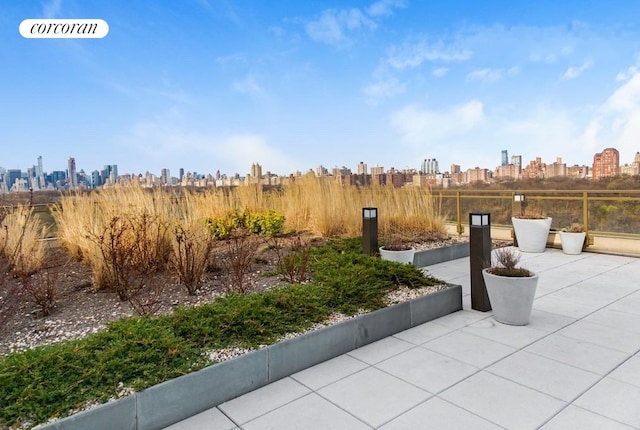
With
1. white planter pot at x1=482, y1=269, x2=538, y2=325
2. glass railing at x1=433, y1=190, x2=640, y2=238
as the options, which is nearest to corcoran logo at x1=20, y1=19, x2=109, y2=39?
white planter pot at x1=482, y1=269, x2=538, y2=325

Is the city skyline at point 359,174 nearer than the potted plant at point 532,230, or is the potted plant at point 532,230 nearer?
the city skyline at point 359,174

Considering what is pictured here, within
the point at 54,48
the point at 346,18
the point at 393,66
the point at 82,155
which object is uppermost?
the point at 346,18

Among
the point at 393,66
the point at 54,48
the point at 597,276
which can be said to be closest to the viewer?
the point at 597,276

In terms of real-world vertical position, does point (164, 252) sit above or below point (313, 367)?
above

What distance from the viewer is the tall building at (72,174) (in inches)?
231

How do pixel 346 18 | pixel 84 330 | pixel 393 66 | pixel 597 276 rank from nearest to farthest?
pixel 84 330, pixel 597 276, pixel 346 18, pixel 393 66

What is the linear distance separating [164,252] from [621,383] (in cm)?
400

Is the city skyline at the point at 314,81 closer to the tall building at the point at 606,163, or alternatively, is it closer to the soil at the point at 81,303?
the tall building at the point at 606,163

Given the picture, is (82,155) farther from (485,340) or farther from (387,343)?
(485,340)

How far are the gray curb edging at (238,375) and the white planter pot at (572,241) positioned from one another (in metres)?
4.17

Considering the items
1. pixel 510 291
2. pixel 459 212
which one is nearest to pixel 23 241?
pixel 510 291

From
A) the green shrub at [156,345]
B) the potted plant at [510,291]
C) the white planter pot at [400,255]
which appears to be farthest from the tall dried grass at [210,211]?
the potted plant at [510,291]

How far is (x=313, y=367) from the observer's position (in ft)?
8.18

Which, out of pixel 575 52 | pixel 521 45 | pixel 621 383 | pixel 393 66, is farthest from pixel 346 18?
pixel 621 383
